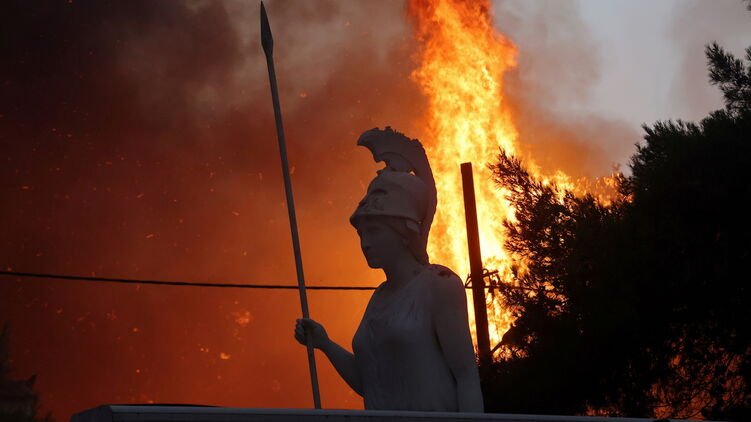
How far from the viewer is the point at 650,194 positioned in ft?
48.3

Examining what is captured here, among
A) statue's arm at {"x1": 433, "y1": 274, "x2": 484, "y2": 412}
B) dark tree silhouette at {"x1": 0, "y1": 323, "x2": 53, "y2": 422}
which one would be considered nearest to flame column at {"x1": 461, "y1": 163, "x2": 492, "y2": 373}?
statue's arm at {"x1": 433, "y1": 274, "x2": 484, "y2": 412}

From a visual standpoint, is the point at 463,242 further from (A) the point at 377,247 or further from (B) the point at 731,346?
(A) the point at 377,247

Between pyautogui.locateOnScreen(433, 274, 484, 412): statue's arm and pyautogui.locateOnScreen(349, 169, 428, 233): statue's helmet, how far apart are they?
383 mm

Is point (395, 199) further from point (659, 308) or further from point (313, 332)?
point (659, 308)

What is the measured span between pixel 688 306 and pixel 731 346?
2.38ft

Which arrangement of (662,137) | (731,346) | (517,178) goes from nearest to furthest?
(731,346) → (662,137) → (517,178)

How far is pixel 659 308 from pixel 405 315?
9.58 meters

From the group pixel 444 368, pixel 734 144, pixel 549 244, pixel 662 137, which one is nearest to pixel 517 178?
pixel 549 244

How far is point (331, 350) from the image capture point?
5637mm

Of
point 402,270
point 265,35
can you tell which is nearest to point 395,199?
point 402,270

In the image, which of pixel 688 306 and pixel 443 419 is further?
pixel 688 306

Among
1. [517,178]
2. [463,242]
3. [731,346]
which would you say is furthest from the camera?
[463,242]

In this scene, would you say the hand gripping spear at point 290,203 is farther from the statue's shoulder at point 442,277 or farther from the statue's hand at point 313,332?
the statue's shoulder at point 442,277

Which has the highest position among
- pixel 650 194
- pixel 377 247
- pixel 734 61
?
pixel 734 61
